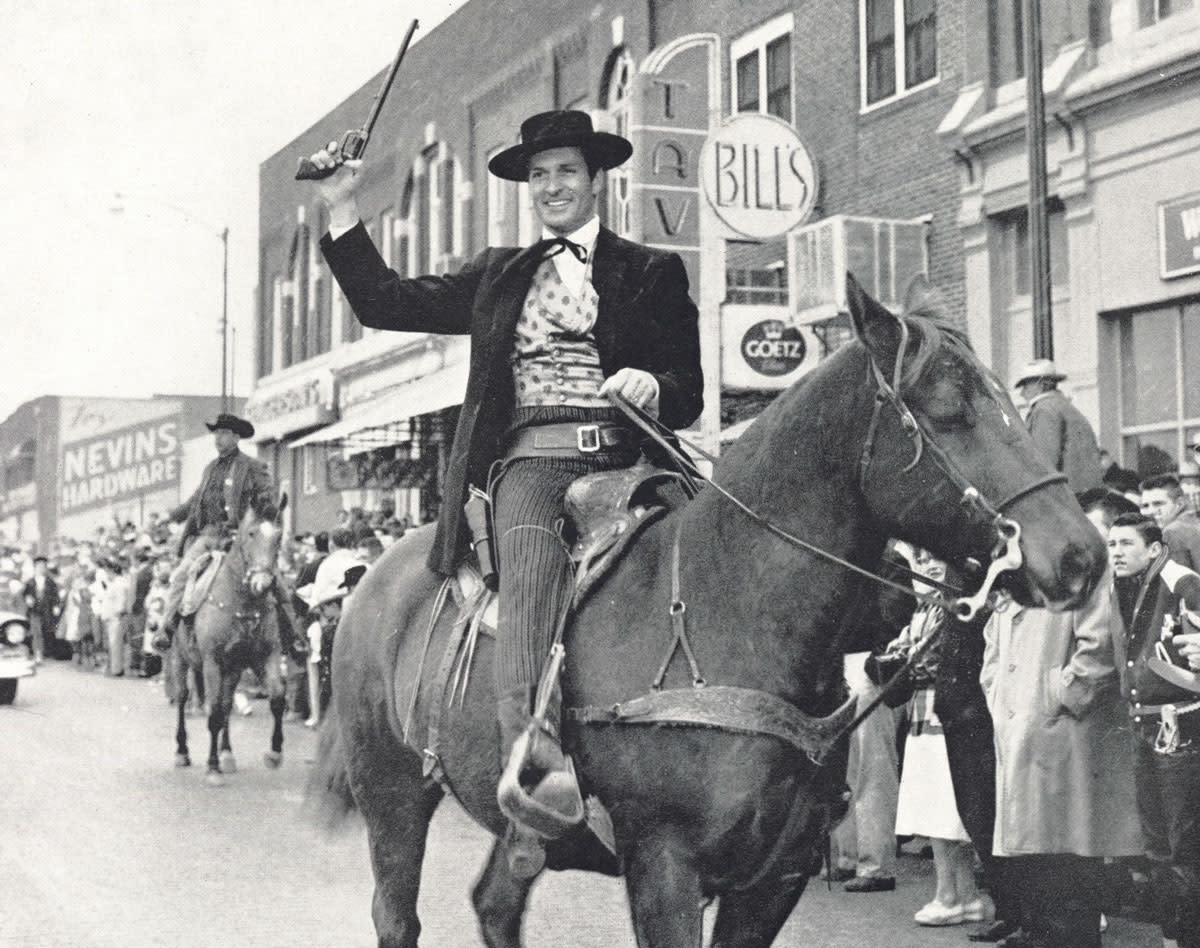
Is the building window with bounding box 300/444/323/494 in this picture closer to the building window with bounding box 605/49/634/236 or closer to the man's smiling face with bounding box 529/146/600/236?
the building window with bounding box 605/49/634/236

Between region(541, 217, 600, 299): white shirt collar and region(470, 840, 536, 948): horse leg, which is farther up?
region(541, 217, 600, 299): white shirt collar

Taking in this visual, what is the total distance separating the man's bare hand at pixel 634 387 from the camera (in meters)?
→ 4.86

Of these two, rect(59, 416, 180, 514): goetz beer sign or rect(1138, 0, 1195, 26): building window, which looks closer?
rect(1138, 0, 1195, 26): building window

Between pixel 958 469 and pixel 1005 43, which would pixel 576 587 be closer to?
pixel 958 469

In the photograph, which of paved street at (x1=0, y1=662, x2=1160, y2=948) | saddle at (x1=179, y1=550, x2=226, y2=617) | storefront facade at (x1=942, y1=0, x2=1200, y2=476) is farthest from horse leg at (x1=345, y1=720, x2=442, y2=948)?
storefront facade at (x1=942, y1=0, x2=1200, y2=476)

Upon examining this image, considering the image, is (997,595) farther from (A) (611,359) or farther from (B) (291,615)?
(B) (291,615)

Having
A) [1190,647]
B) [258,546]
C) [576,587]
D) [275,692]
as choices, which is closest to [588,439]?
[576,587]

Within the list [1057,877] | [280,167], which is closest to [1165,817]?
[1057,877]

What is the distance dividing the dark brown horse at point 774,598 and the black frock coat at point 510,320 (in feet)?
2.00

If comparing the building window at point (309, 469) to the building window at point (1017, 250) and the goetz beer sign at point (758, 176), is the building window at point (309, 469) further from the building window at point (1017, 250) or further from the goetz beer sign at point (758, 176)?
the building window at point (1017, 250)

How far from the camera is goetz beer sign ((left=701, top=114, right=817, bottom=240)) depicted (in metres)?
18.3

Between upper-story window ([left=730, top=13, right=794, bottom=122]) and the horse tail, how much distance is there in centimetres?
1623

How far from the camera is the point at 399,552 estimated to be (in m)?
6.17

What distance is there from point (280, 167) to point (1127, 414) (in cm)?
2835
